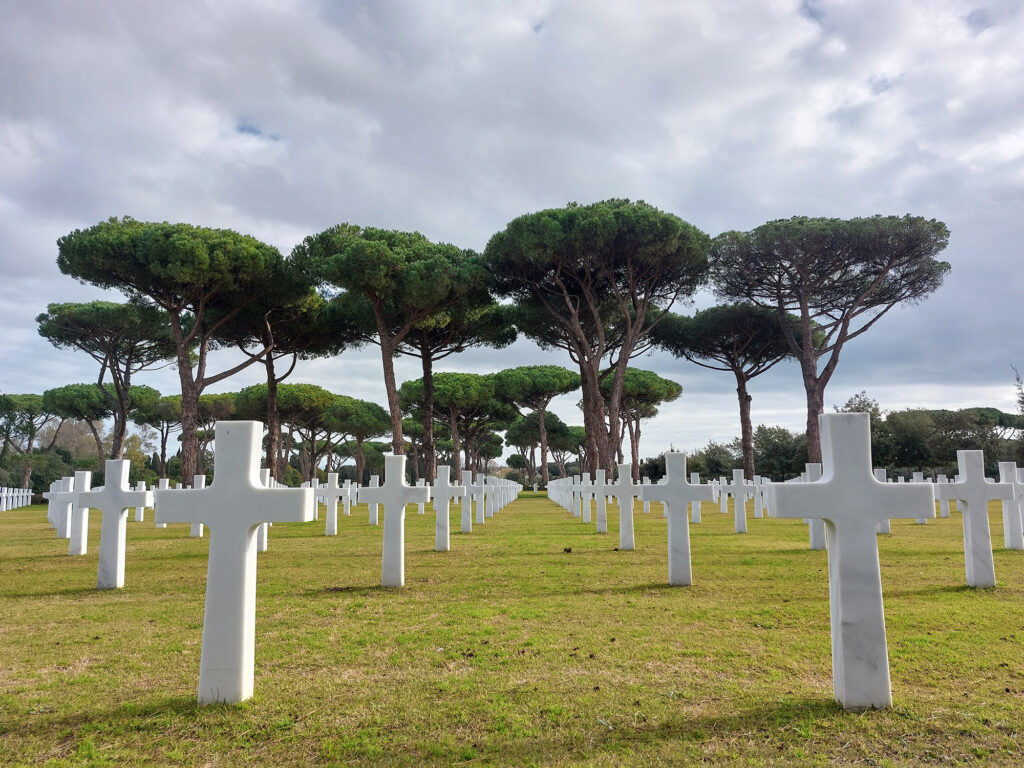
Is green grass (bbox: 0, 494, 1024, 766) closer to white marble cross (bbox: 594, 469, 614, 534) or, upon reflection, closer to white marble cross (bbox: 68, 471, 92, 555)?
white marble cross (bbox: 68, 471, 92, 555)

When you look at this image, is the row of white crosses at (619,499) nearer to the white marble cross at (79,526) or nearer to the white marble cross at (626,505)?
the white marble cross at (626,505)

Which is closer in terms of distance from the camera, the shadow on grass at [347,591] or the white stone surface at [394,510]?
the shadow on grass at [347,591]

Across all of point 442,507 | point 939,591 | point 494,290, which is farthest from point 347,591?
point 494,290

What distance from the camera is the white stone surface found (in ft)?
21.2

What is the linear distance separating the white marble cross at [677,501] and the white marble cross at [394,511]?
248 centimetres

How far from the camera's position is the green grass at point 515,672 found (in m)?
2.61

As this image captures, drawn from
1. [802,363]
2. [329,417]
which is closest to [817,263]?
[802,363]

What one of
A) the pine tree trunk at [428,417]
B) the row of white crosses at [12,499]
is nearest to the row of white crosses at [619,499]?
the pine tree trunk at [428,417]

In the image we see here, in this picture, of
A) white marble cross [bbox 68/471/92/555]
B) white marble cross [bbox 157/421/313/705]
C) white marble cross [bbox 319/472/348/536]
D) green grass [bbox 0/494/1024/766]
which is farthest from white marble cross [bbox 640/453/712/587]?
white marble cross [bbox 68/471/92/555]

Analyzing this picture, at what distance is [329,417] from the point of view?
149 feet

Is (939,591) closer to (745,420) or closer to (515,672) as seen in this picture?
(515,672)

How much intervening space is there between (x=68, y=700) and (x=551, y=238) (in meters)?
20.5

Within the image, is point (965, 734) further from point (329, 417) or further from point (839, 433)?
point (329, 417)

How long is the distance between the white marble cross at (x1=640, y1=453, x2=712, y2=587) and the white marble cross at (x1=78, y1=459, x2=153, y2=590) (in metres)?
5.30
